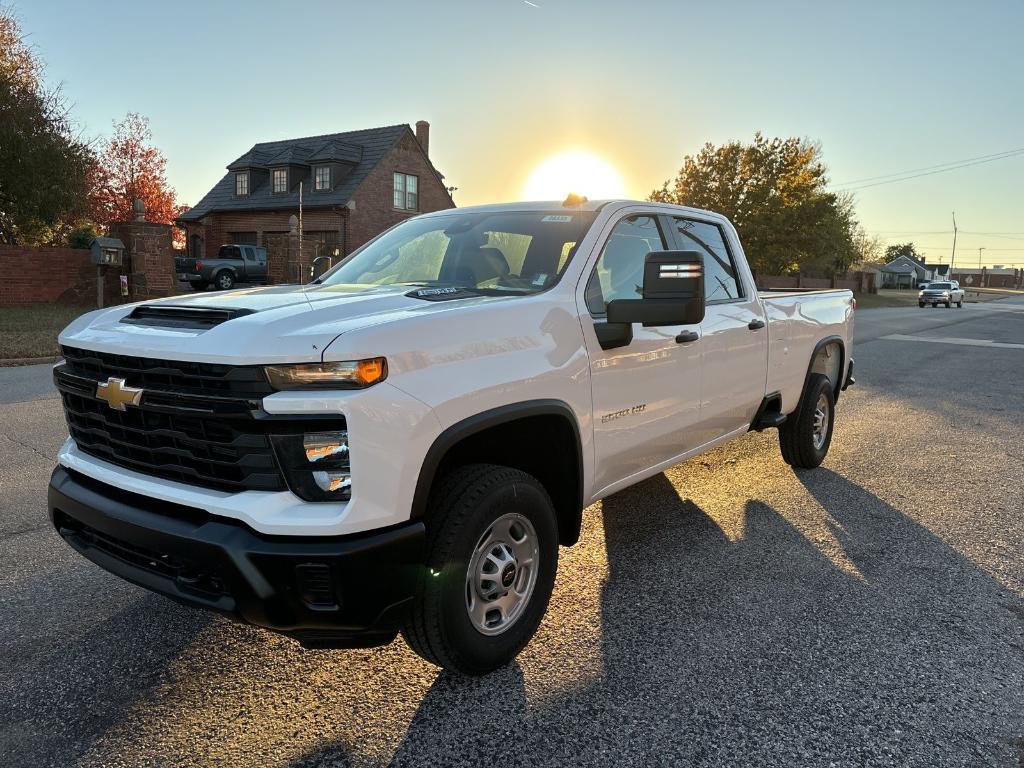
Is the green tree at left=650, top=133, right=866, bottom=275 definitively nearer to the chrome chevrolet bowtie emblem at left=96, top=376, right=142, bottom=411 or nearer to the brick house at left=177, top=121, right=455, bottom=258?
the brick house at left=177, top=121, right=455, bottom=258

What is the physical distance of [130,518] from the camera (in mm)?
2467

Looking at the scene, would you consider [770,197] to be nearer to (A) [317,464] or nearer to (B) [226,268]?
(B) [226,268]

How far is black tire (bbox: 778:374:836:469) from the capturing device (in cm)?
555

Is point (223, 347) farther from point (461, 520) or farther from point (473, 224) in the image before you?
point (473, 224)

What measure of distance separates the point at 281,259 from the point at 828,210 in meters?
29.1

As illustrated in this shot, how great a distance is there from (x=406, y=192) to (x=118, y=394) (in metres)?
35.2

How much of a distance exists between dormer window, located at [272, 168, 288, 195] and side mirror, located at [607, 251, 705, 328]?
35.8 meters

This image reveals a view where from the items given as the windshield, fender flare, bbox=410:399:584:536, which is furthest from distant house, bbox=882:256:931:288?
fender flare, bbox=410:399:584:536

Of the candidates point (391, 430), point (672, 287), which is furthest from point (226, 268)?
point (391, 430)

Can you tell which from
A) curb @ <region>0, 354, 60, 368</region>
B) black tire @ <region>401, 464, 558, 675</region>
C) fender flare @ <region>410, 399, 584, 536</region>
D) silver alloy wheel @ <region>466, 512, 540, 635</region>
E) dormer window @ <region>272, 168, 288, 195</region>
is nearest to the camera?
fender flare @ <region>410, 399, 584, 536</region>

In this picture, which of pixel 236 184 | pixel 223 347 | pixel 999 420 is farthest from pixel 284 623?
pixel 236 184

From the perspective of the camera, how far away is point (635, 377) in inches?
133

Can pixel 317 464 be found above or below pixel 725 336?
below

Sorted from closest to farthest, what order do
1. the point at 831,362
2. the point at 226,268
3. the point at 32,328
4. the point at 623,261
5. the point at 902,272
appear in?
the point at 623,261 → the point at 831,362 → the point at 32,328 → the point at 226,268 → the point at 902,272
